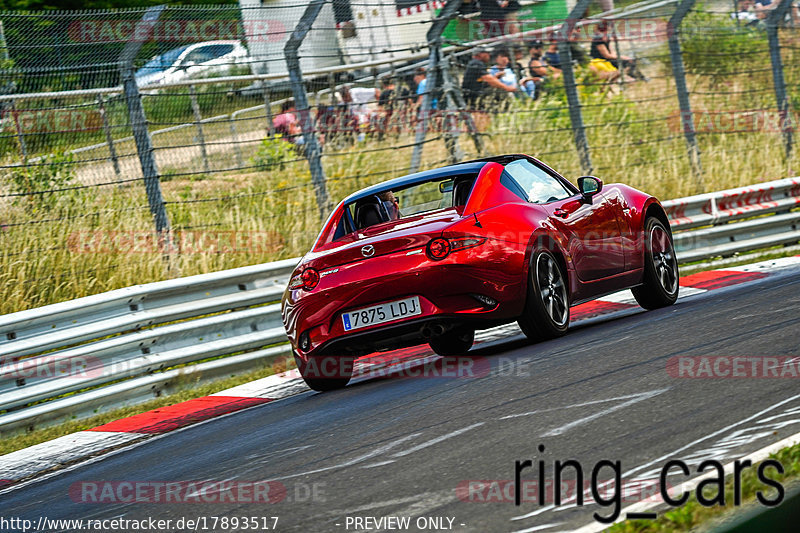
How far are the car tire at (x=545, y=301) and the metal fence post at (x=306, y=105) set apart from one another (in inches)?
183

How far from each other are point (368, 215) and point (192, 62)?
169 inches

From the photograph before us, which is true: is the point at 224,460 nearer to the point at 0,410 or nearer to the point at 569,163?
the point at 0,410

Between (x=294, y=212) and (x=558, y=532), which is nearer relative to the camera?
(x=558, y=532)

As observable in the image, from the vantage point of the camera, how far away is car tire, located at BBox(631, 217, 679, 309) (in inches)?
347

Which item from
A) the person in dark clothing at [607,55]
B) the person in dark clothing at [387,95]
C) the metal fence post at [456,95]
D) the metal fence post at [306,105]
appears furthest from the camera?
the person in dark clothing at [607,55]

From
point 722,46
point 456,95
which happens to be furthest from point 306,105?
point 722,46

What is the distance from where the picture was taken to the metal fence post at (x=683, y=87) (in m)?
15.3

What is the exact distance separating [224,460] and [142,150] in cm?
543

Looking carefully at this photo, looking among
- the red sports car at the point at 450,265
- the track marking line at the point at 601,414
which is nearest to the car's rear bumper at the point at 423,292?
the red sports car at the point at 450,265

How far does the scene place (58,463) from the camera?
257 inches

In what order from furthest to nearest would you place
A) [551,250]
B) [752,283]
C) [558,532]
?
[752,283] → [551,250] → [558,532]

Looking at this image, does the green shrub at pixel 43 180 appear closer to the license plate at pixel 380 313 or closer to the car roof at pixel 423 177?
the car roof at pixel 423 177

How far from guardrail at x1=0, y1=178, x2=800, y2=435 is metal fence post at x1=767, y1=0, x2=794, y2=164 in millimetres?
10048

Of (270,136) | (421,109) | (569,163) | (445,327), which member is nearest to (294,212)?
(270,136)
